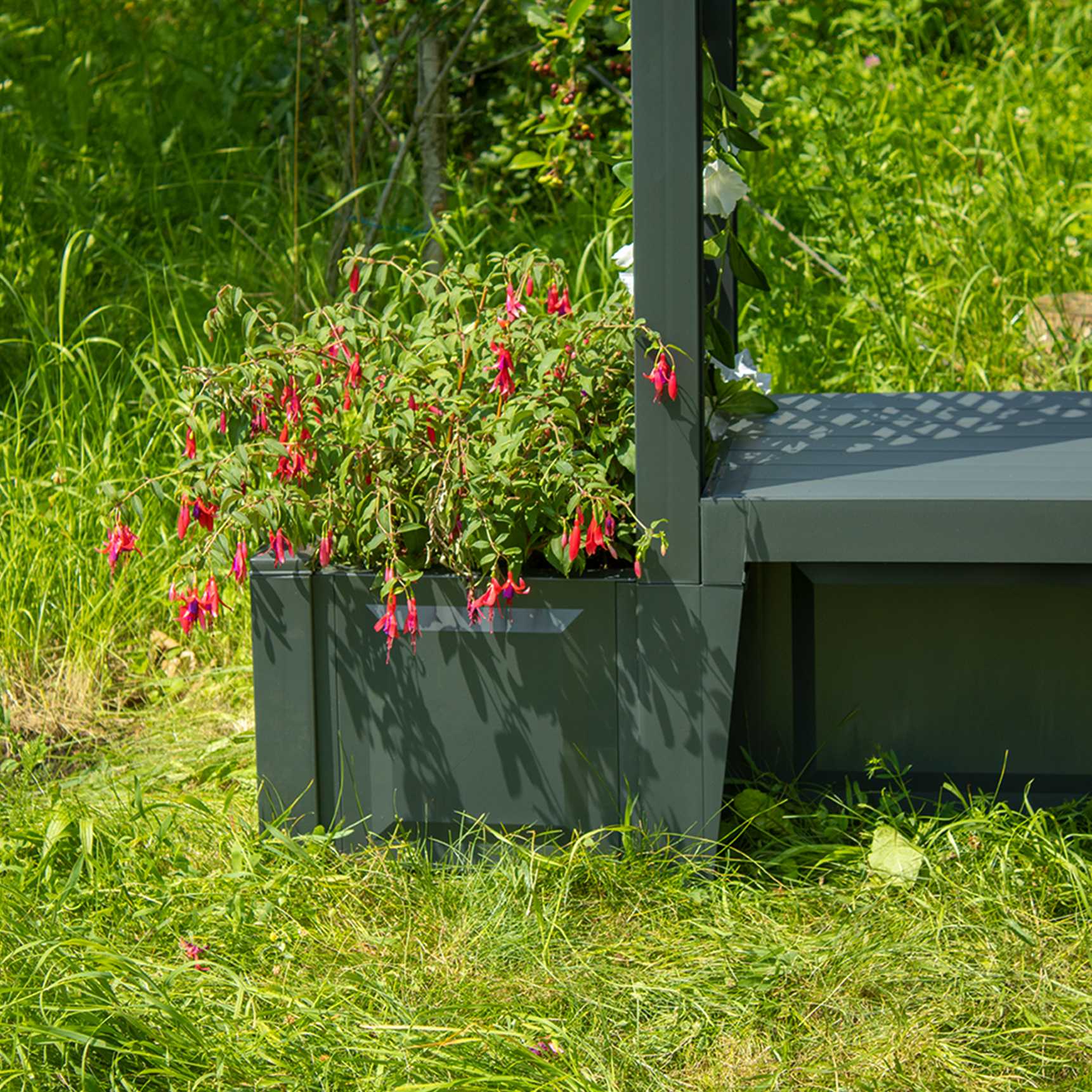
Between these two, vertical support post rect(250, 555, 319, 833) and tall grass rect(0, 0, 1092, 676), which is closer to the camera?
vertical support post rect(250, 555, 319, 833)

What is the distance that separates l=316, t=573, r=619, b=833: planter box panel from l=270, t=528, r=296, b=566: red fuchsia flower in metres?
0.08

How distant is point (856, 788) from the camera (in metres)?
2.45

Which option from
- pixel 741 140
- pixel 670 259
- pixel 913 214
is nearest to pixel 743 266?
pixel 741 140

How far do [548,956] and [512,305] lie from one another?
0.98 metres

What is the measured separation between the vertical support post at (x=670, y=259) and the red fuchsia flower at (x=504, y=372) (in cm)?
19

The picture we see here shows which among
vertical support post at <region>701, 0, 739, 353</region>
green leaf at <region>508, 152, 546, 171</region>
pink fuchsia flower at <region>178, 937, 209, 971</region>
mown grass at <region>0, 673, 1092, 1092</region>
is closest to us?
mown grass at <region>0, 673, 1092, 1092</region>

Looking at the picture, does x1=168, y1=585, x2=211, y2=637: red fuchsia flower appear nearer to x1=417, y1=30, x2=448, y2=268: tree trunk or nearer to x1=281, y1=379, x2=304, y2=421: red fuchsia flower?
x1=281, y1=379, x2=304, y2=421: red fuchsia flower

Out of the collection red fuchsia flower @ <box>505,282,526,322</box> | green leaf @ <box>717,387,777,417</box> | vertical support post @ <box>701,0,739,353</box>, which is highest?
vertical support post @ <box>701,0,739,353</box>

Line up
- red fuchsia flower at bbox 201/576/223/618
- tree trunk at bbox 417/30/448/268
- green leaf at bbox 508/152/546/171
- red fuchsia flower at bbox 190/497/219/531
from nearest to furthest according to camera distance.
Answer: red fuchsia flower at bbox 201/576/223/618 → red fuchsia flower at bbox 190/497/219/531 → green leaf at bbox 508/152/546/171 → tree trunk at bbox 417/30/448/268

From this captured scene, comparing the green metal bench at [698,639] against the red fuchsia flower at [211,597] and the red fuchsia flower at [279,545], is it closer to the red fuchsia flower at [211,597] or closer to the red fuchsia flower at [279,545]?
the red fuchsia flower at [279,545]

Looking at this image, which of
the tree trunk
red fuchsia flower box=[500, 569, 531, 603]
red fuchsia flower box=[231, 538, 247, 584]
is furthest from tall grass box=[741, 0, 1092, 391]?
red fuchsia flower box=[231, 538, 247, 584]

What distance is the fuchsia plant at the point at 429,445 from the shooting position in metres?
2.22

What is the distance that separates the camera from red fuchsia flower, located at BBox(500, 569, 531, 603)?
7.10 feet

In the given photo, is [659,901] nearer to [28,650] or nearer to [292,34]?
[28,650]
